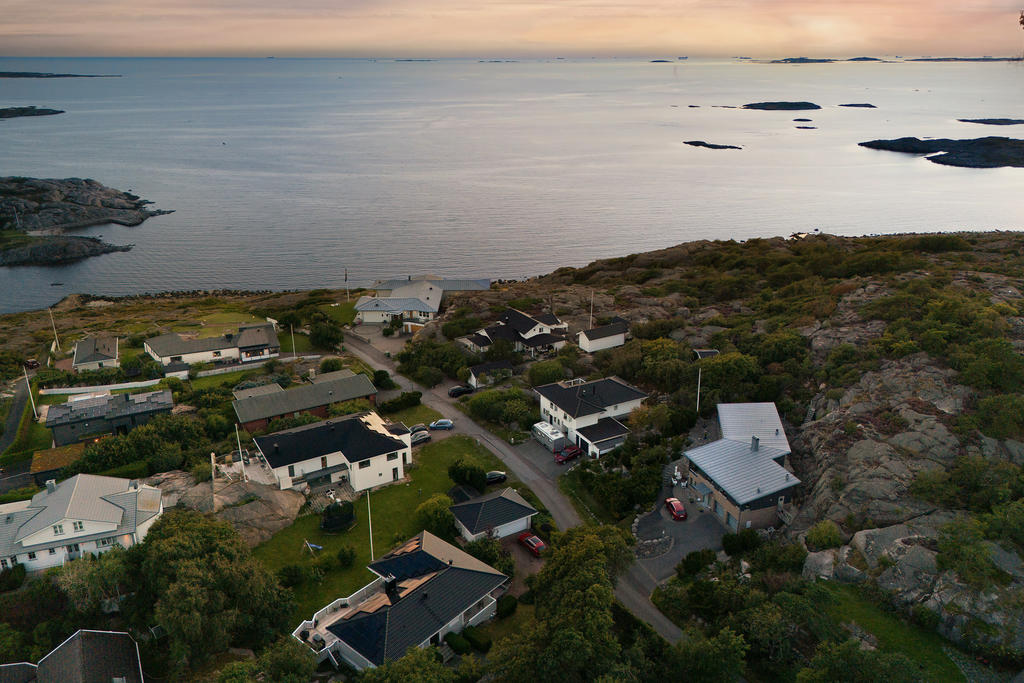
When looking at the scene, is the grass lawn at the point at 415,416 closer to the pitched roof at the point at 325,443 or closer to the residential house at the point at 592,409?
the pitched roof at the point at 325,443

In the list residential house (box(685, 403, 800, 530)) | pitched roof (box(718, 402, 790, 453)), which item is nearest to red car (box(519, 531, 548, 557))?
residential house (box(685, 403, 800, 530))

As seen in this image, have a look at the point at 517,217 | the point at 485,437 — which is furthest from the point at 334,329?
the point at 517,217

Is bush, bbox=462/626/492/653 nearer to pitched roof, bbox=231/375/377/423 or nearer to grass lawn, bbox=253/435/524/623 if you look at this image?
grass lawn, bbox=253/435/524/623

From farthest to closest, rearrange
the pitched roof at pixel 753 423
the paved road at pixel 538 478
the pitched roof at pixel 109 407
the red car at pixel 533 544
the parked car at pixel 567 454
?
the pitched roof at pixel 109 407
the parked car at pixel 567 454
the pitched roof at pixel 753 423
the red car at pixel 533 544
the paved road at pixel 538 478

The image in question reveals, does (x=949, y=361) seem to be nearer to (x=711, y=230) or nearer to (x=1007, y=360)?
(x=1007, y=360)

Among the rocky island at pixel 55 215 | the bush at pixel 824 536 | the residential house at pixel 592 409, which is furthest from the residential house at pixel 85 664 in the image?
the rocky island at pixel 55 215

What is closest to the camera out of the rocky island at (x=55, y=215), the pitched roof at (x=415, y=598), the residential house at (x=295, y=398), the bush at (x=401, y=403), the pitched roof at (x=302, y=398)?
the pitched roof at (x=415, y=598)

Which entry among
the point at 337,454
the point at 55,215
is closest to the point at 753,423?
the point at 337,454
